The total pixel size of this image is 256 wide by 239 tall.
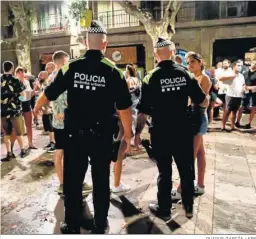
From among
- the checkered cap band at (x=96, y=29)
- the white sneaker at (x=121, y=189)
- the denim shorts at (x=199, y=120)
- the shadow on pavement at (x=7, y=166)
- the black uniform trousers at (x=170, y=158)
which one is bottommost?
the shadow on pavement at (x=7, y=166)

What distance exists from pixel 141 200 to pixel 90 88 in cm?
181

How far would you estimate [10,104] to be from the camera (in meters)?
5.39

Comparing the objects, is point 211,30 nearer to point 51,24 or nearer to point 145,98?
point 51,24

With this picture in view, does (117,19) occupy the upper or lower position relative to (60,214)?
upper

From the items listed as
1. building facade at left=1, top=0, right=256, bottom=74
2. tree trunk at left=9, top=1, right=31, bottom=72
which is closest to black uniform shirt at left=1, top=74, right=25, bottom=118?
building facade at left=1, top=0, right=256, bottom=74

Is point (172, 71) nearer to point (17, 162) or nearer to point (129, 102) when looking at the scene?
point (129, 102)

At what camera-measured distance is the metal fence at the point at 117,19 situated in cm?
1759

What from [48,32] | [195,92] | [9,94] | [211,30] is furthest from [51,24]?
[195,92]

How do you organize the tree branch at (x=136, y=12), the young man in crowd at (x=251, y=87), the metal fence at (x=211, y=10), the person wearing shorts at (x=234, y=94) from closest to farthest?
the person wearing shorts at (x=234, y=94) → the young man in crowd at (x=251, y=87) → the tree branch at (x=136, y=12) → the metal fence at (x=211, y=10)

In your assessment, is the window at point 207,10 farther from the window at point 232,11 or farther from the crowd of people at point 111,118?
the crowd of people at point 111,118

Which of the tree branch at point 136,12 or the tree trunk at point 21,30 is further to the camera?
the tree trunk at point 21,30

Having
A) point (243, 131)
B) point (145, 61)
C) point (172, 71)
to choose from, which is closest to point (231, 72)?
point (243, 131)

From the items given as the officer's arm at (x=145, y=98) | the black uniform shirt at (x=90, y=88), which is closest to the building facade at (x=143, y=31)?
the officer's arm at (x=145, y=98)

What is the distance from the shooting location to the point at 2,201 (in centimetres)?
382
